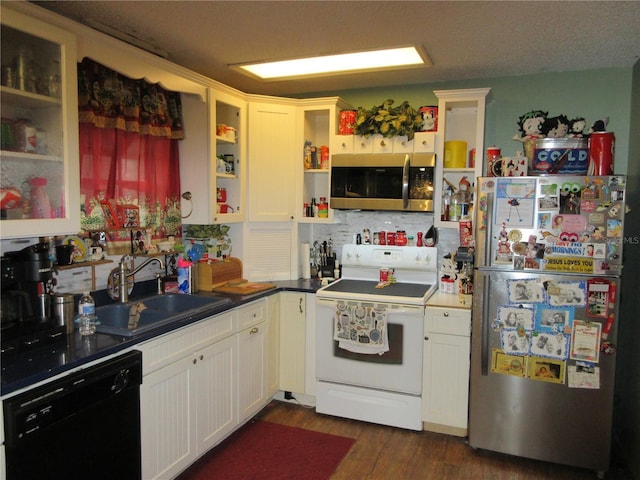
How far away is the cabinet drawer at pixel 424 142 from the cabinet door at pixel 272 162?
34.3 inches

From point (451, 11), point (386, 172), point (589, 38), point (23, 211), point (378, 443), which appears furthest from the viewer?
point (386, 172)

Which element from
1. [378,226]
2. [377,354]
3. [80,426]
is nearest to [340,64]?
[378,226]

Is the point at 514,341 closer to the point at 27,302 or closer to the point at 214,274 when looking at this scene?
the point at 214,274

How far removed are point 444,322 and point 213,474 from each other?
64.2 inches

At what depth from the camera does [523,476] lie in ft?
8.98

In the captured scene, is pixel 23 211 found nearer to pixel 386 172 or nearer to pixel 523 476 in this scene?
pixel 386 172

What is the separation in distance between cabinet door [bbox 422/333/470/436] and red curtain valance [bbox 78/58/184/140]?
2186mm

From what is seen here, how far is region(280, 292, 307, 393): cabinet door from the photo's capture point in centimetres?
348

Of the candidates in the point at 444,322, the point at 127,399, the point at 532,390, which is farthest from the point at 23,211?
the point at 532,390

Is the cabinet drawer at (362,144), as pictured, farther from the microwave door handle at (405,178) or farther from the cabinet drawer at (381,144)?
the microwave door handle at (405,178)

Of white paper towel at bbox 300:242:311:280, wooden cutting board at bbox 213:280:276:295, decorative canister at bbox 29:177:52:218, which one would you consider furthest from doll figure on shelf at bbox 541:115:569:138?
decorative canister at bbox 29:177:52:218

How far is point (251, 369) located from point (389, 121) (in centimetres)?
195

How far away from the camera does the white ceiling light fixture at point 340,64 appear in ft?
9.27

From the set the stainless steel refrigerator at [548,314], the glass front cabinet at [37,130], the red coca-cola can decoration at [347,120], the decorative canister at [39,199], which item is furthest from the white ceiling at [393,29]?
the decorative canister at [39,199]
